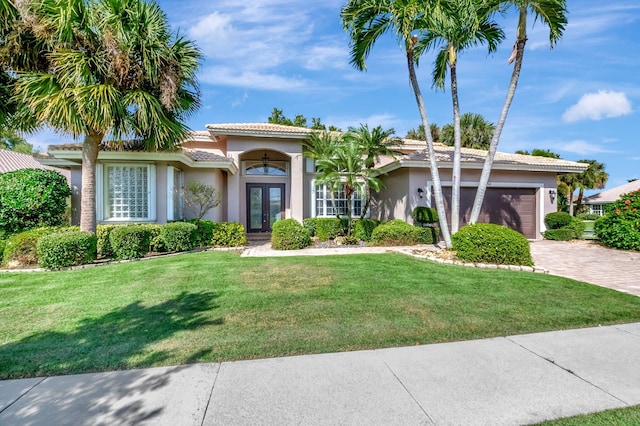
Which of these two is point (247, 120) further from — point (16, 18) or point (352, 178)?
point (16, 18)

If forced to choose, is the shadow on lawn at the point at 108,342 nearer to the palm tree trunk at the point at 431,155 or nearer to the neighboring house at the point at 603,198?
the palm tree trunk at the point at 431,155

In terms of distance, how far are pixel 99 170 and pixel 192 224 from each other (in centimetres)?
419

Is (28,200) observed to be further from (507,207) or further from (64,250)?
(507,207)

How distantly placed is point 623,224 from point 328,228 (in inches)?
439

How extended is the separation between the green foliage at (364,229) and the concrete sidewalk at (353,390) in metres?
9.67

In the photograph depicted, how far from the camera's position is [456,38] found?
10.0 metres

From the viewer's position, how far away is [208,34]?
10.8m

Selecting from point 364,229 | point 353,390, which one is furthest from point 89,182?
point 353,390

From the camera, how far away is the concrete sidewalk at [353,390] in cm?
255

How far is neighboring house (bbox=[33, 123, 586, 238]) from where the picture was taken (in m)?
11.8

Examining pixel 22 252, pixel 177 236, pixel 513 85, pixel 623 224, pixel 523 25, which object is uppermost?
pixel 523 25

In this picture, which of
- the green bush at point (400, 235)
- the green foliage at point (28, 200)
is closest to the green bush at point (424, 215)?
the green bush at point (400, 235)

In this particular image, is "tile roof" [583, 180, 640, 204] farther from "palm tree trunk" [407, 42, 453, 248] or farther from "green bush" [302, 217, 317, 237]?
"green bush" [302, 217, 317, 237]

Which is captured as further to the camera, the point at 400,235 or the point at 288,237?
the point at 400,235
